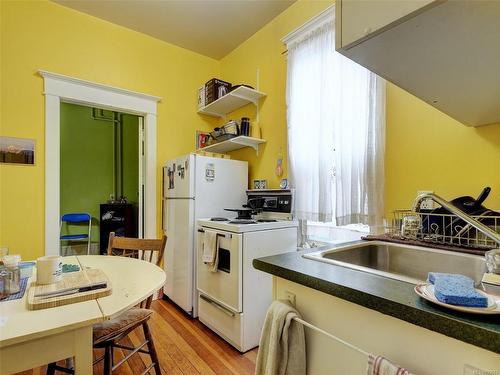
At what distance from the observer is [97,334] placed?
1245 millimetres

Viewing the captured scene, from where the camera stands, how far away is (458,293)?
59cm

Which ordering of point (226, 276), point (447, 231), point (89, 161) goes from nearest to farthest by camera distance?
point (447, 231) < point (226, 276) < point (89, 161)

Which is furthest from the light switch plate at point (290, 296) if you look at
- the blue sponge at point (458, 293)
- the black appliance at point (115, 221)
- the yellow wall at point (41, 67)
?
the black appliance at point (115, 221)

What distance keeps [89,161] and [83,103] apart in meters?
2.47

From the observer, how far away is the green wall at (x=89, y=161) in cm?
459

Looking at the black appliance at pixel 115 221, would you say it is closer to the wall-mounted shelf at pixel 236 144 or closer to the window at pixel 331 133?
the wall-mounted shelf at pixel 236 144

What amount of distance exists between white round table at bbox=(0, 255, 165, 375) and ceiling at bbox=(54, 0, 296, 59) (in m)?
2.67

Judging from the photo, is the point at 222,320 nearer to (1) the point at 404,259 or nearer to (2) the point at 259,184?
(2) the point at 259,184

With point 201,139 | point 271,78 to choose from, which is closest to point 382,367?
point 271,78

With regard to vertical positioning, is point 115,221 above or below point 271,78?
below

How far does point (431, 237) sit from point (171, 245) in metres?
2.33

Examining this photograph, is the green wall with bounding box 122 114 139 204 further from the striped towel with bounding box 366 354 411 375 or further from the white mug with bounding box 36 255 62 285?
the striped towel with bounding box 366 354 411 375

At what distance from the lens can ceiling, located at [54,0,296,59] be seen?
8.31ft

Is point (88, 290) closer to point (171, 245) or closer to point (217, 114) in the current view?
point (171, 245)
